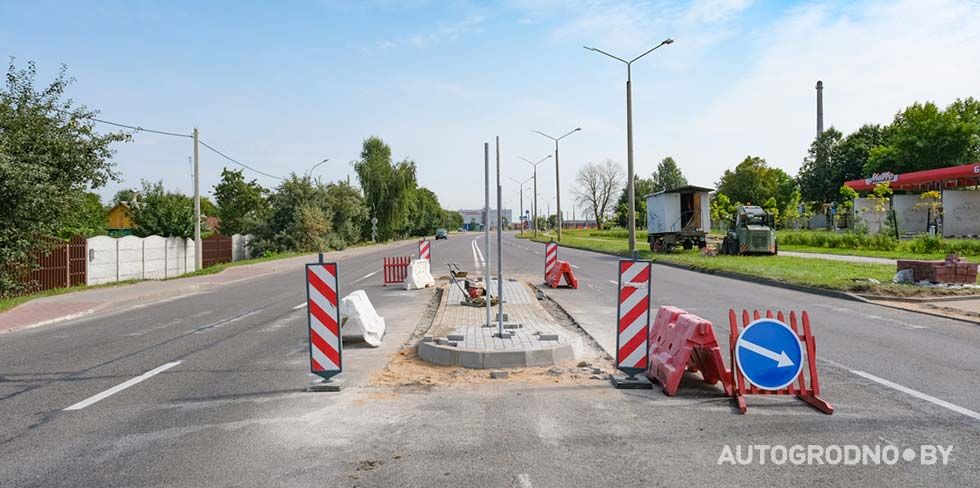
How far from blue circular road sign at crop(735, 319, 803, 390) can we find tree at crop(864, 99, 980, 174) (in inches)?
2804

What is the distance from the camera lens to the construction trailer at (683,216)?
35.9 metres

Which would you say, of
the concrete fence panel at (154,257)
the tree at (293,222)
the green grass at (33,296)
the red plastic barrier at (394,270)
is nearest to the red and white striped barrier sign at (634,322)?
the red plastic barrier at (394,270)

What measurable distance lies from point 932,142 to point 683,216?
44244 mm

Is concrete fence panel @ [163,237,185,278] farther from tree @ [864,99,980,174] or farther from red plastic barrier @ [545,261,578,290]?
tree @ [864,99,980,174]

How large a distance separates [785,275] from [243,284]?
691 inches

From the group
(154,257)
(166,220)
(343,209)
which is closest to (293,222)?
(343,209)

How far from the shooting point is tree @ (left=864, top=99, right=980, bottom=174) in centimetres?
6431

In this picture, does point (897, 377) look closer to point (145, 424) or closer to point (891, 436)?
point (891, 436)

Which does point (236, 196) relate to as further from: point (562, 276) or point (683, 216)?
point (562, 276)

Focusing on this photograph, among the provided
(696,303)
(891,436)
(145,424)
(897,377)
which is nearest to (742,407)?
(891,436)

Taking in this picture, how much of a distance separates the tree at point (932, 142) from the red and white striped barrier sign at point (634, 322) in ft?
233

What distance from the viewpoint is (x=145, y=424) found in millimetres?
5703

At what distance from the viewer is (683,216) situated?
36.6m

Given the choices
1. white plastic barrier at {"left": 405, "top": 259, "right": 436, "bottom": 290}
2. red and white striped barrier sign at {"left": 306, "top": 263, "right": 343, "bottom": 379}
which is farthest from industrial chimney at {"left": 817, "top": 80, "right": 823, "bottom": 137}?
red and white striped barrier sign at {"left": 306, "top": 263, "right": 343, "bottom": 379}
